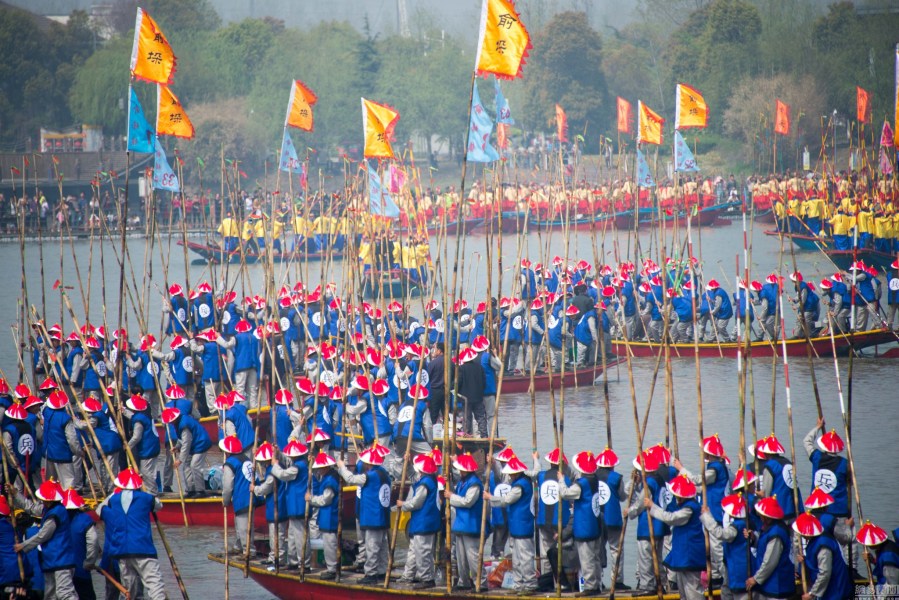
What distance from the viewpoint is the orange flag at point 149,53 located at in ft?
58.2

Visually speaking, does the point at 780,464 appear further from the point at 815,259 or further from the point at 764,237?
the point at 764,237

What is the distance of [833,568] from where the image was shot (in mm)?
9617

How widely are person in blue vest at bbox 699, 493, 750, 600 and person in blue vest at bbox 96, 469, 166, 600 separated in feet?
16.6

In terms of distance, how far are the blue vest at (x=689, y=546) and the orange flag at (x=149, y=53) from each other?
10711 millimetres

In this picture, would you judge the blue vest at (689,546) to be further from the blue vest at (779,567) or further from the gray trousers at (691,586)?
the blue vest at (779,567)

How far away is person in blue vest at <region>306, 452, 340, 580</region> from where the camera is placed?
12336mm

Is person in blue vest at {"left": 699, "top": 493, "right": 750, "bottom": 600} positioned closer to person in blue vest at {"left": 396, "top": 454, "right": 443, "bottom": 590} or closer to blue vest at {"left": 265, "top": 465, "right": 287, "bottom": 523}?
person in blue vest at {"left": 396, "top": 454, "right": 443, "bottom": 590}

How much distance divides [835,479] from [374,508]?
14.7ft

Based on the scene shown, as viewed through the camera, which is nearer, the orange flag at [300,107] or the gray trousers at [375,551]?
the gray trousers at [375,551]

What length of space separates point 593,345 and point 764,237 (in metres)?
27.1

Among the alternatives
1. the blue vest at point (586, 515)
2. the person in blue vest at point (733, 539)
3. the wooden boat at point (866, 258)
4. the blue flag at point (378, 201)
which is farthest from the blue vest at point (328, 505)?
the wooden boat at point (866, 258)

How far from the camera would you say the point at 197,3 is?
3565 inches

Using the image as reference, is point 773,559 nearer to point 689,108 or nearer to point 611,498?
point 611,498

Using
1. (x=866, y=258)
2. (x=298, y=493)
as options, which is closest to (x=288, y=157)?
(x=298, y=493)
